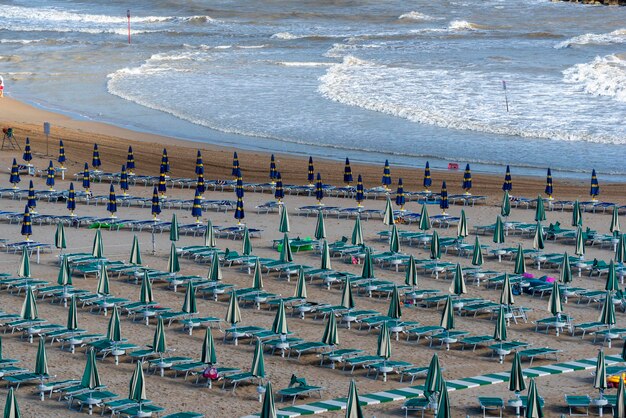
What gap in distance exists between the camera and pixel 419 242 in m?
29.1

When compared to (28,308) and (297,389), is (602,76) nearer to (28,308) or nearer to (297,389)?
(28,308)

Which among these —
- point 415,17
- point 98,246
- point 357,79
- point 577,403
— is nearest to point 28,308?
point 98,246

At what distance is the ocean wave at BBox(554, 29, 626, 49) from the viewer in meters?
72.3

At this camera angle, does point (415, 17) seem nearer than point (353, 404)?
No

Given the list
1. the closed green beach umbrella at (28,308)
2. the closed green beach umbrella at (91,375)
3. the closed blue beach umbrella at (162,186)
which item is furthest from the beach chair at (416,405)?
the closed blue beach umbrella at (162,186)

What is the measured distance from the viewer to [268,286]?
25.7m

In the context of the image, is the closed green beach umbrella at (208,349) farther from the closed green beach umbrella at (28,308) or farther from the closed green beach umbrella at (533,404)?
the closed green beach umbrella at (533,404)

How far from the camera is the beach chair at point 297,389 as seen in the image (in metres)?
19.2

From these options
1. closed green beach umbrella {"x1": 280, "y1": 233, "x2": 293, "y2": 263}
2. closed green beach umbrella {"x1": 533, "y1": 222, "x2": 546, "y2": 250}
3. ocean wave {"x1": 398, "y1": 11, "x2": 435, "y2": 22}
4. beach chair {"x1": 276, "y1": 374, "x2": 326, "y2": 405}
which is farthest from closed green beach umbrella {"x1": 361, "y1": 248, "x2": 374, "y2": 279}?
ocean wave {"x1": 398, "y1": 11, "x2": 435, "y2": 22}

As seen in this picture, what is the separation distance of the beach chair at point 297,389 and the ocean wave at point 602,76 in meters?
34.0

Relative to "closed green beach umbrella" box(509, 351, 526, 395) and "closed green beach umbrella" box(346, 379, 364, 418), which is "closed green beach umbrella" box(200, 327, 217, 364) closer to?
"closed green beach umbrella" box(346, 379, 364, 418)

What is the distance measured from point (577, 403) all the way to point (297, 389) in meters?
4.24

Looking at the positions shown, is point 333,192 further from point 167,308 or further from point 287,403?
point 287,403

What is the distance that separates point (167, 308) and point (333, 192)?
11304mm
